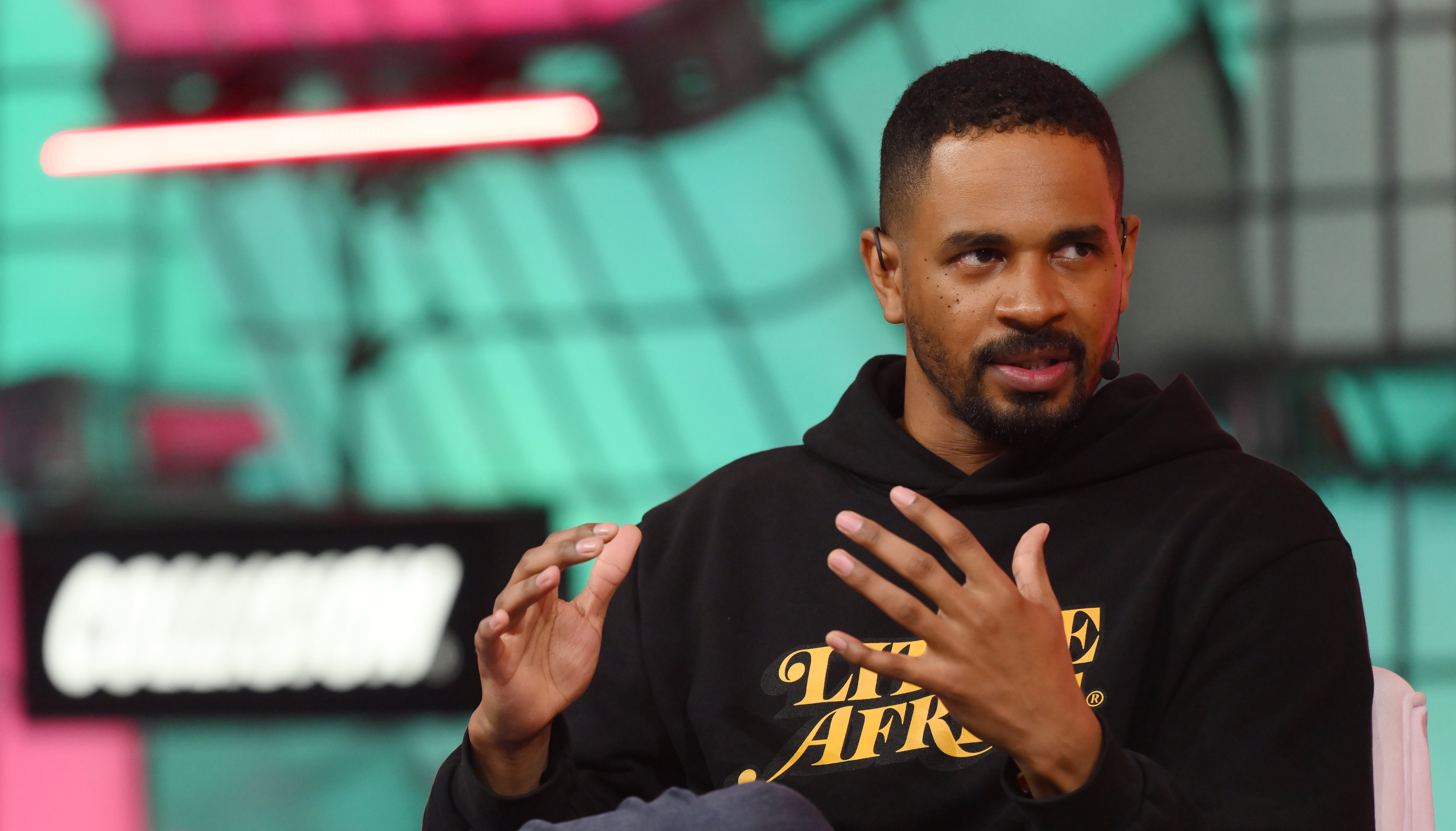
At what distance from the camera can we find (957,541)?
850 mm

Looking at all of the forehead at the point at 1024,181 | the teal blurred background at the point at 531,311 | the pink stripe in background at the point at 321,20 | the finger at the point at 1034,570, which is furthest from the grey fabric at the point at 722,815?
the pink stripe in background at the point at 321,20

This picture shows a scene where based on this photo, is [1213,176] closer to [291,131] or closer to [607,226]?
[607,226]

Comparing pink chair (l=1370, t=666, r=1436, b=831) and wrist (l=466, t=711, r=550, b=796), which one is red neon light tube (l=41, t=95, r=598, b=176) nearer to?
wrist (l=466, t=711, r=550, b=796)

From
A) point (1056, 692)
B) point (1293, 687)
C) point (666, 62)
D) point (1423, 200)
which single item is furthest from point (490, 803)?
point (1423, 200)

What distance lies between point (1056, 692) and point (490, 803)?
54cm

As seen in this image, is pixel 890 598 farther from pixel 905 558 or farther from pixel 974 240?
pixel 974 240

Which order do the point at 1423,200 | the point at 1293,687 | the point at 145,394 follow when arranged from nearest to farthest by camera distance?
1. the point at 1293,687
2. the point at 1423,200
3. the point at 145,394

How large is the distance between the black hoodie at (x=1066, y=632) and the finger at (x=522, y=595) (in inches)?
7.4

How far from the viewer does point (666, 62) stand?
2.72 m

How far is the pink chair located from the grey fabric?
537 millimetres

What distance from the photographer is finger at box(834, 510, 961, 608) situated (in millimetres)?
852

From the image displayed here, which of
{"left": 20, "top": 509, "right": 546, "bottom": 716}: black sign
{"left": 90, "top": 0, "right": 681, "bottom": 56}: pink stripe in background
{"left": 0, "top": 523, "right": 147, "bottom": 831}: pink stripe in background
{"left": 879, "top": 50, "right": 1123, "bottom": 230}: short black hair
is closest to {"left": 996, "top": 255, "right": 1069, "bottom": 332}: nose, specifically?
{"left": 879, "top": 50, "right": 1123, "bottom": 230}: short black hair

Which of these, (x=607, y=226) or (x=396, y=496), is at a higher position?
(x=607, y=226)

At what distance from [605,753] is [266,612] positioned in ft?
5.78
